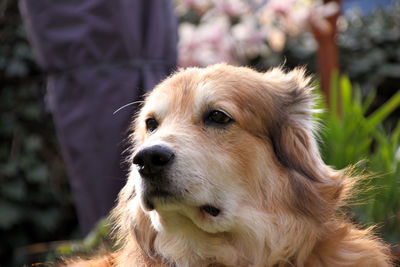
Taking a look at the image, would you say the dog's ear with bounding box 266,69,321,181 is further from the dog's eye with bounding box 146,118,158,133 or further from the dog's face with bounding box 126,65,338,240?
the dog's eye with bounding box 146,118,158,133

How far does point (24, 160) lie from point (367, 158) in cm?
394

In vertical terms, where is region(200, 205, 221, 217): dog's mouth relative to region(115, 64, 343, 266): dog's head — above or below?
below

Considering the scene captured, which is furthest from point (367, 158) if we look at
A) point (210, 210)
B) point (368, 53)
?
point (368, 53)

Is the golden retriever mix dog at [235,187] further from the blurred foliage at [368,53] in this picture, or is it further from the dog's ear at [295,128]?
the blurred foliage at [368,53]

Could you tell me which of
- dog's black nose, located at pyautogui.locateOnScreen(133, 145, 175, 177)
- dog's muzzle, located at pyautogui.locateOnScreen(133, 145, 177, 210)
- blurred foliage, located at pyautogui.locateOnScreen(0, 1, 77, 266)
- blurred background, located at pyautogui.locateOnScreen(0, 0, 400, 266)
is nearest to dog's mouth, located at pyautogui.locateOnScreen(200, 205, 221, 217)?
dog's muzzle, located at pyautogui.locateOnScreen(133, 145, 177, 210)

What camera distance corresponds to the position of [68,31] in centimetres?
394

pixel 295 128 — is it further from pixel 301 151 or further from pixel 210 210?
pixel 210 210

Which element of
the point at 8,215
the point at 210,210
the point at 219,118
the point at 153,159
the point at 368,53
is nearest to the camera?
the point at 153,159

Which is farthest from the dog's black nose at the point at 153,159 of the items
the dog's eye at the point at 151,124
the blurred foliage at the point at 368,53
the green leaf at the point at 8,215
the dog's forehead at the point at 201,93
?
the blurred foliage at the point at 368,53

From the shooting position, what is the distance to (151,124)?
261 centimetres

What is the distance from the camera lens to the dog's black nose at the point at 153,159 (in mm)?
2078

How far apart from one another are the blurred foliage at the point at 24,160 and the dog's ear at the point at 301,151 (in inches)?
156

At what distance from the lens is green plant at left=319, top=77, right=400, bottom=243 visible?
3.29 meters

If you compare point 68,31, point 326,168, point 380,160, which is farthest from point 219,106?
point 68,31
